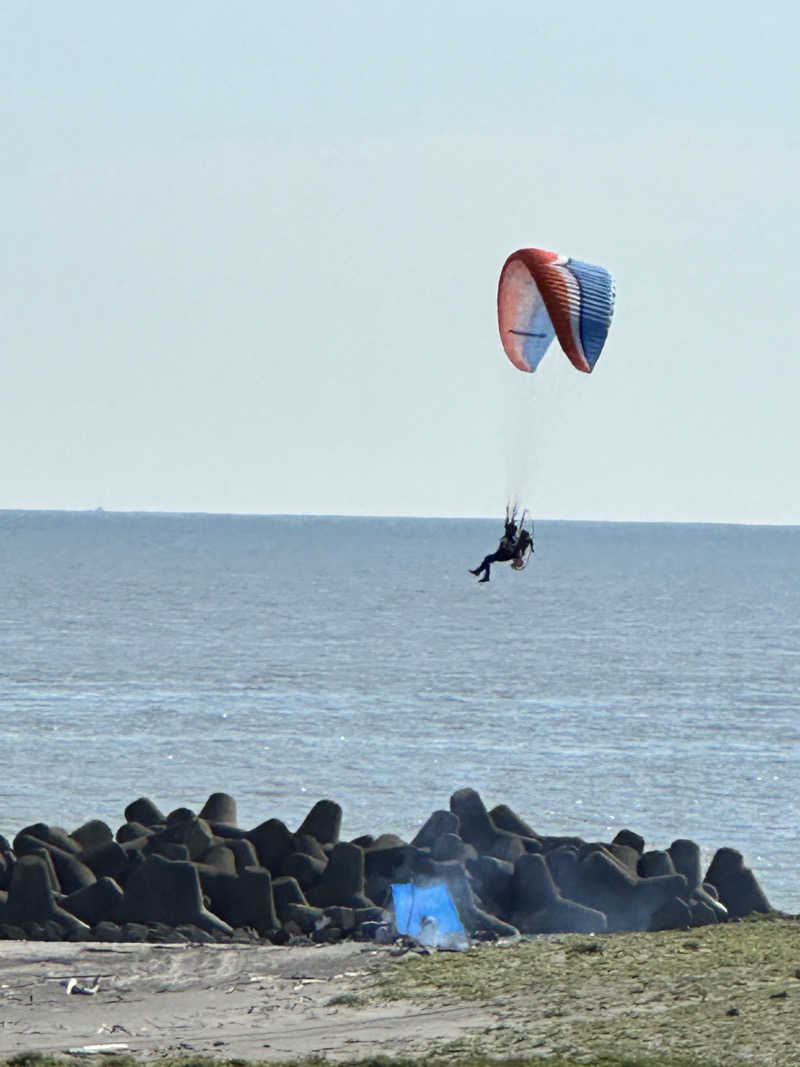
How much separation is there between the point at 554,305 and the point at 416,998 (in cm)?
1026

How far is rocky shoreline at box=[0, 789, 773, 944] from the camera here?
2811cm

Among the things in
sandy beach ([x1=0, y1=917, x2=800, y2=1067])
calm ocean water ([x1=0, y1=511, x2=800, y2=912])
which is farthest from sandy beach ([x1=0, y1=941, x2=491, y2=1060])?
calm ocean water ([x1=0, y1=511, x2=800, y2=912])

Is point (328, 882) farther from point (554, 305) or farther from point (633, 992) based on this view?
Result: point (554, 305)

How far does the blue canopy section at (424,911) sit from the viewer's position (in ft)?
89.8

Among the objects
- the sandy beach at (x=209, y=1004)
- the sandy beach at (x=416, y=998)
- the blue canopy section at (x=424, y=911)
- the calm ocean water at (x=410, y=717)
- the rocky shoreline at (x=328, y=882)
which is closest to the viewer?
the sandy beach at (x=416, y=998)

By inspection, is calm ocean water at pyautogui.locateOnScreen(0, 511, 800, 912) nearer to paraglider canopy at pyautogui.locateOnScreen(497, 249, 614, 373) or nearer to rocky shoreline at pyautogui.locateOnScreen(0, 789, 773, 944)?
rocky shoreline at pyautogui.locateOnScreen(0, 789, 773, 944)

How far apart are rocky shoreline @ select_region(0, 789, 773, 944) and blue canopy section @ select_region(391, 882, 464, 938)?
10.2 inches

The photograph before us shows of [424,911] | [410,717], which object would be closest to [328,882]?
[424,911]

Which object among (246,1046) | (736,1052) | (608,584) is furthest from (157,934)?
(608,584)

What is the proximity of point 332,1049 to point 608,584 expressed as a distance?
169070 mm

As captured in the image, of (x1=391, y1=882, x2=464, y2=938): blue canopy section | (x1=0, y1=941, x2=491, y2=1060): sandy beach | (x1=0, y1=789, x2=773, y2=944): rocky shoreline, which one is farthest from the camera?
(x1=0, y1=789, x2=773, y2=944): rocky shoreline

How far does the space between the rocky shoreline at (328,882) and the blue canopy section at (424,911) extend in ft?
0.85

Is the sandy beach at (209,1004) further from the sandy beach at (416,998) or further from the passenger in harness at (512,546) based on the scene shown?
the passenger in harness at (512,546)

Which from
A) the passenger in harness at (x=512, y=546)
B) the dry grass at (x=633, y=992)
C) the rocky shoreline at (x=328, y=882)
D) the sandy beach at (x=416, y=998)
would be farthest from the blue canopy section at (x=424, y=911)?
the passenger in harness at (x=512, y=546)
